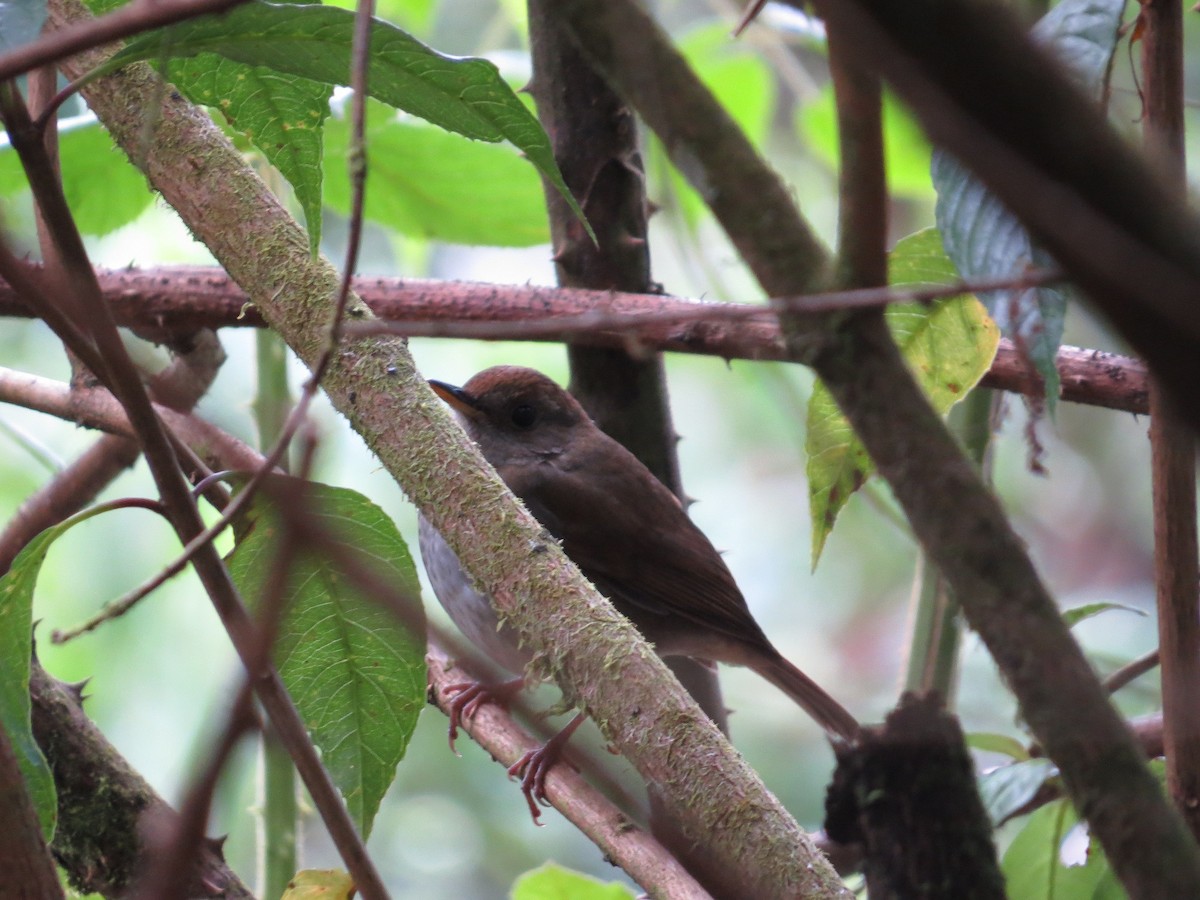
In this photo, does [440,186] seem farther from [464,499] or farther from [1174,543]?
[1174,543]

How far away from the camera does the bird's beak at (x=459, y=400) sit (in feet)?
11.8

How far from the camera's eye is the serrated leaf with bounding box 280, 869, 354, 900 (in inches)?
56.9

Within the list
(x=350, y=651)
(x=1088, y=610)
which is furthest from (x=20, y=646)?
(x=1088, y=610)

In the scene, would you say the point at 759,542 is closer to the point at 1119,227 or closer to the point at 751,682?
the point at 751,682

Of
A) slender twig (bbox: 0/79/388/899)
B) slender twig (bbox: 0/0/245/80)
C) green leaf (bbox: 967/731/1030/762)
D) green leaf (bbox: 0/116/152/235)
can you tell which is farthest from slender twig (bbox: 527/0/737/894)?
slender twig (bbox: 0/0/245/80)

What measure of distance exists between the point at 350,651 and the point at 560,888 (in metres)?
0.73

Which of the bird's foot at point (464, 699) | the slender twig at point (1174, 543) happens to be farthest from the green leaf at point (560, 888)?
the slender twig at point (1174, 543)

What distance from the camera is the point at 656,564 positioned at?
3414 millimetres

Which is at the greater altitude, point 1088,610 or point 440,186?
point 440,186

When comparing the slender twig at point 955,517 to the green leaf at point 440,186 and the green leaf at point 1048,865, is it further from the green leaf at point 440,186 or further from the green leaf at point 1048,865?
the green leaf at point 440,186

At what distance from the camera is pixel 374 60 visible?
1.33 m

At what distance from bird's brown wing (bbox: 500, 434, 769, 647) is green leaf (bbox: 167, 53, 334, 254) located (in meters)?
1.90

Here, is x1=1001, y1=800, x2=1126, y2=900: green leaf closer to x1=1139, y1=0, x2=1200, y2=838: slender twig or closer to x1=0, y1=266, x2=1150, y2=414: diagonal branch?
x1=1139, y1=0, x2=1200, y2=838: slender twig

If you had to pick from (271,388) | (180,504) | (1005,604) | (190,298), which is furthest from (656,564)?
(1005,604)
